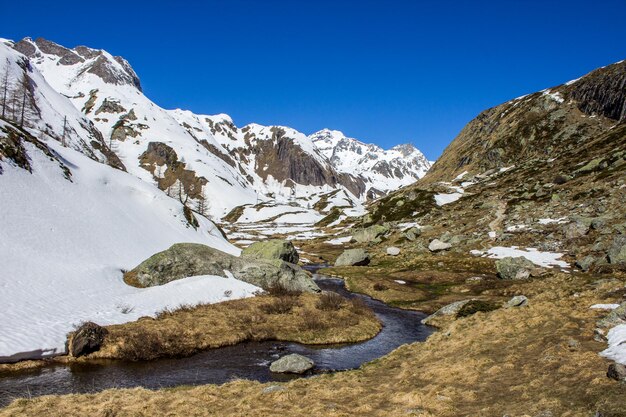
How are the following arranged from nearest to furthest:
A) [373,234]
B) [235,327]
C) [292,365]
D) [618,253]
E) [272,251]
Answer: [292,365], [235,327], [618,253], [272,251], [373,234]

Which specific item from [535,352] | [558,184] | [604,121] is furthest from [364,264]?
[604,121]

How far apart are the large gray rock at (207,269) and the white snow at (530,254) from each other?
38.3 metres

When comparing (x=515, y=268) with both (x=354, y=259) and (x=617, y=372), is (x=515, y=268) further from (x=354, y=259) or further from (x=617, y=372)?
(x=617, y=372)

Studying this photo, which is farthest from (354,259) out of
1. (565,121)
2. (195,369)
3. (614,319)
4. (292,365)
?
(565,121)

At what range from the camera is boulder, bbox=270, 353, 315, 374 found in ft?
89.5

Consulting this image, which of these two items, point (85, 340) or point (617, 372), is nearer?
point (617, 372)

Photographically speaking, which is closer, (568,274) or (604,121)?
(568,274)

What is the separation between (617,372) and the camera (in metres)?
14.5

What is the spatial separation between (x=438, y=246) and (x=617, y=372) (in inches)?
2889

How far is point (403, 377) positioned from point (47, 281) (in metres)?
33.8

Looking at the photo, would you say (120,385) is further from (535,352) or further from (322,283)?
(322,283)

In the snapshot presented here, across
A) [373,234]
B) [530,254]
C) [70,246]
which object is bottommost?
[530,254]

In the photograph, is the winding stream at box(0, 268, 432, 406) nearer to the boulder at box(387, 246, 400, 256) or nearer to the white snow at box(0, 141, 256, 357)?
the white snow at box(0, 141, 256, 357)

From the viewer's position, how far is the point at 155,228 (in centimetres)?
6594
